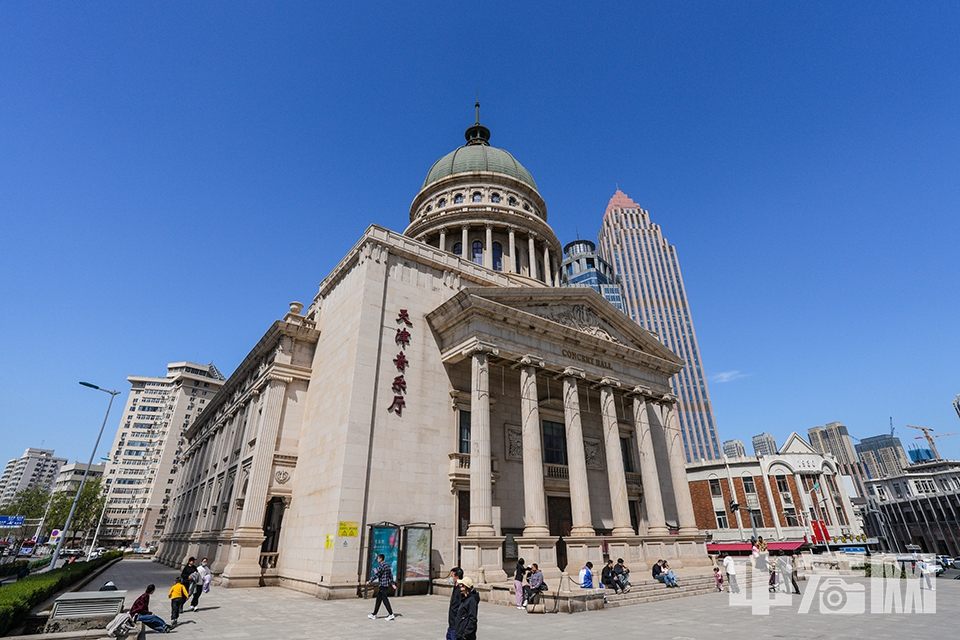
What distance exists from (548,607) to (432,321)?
50.0 feet

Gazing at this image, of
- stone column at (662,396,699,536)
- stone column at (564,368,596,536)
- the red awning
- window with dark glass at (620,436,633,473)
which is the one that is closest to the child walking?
stone column at (564,368,596,536)

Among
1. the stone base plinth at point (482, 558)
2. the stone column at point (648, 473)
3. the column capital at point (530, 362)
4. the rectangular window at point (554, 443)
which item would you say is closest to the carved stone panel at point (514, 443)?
the rectangular window at point (554, 443)

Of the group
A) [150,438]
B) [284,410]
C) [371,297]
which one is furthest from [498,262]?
[150,438]

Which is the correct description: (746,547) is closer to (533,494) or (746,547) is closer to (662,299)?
(533,494)

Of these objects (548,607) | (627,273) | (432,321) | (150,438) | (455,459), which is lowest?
(548,607)

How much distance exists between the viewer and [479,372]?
23.3m

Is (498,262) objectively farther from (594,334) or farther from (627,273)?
(627,273)

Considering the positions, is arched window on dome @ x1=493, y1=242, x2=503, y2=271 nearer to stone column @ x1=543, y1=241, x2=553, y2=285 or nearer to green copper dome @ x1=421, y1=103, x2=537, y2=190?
stone column @ x1=543, y1=241, x2=553, y2=285

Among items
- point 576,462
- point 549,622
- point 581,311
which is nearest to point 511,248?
point 581,311

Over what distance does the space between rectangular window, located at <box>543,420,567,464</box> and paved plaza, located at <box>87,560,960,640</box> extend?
10879 millimetres

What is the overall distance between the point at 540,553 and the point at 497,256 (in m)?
29.3

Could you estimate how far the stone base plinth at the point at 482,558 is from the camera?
1915 cm

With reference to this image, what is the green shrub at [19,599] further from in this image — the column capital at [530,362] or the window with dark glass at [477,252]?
the window with dark glass at [477,252]

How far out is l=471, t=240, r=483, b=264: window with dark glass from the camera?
44.2 meters
